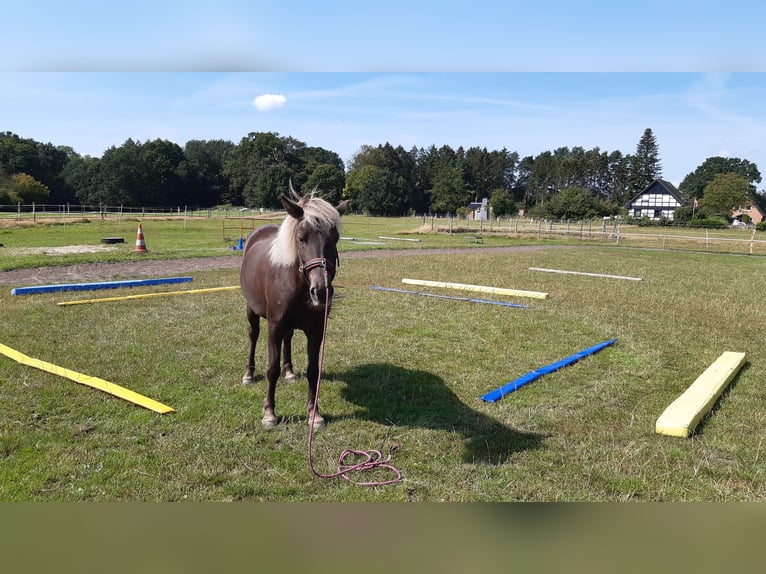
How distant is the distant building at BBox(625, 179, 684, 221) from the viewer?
252 ft

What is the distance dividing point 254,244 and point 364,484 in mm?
2853

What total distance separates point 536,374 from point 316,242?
321 cm

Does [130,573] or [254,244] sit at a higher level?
[254,244]

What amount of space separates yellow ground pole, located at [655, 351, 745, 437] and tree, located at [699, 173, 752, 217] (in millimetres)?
75436

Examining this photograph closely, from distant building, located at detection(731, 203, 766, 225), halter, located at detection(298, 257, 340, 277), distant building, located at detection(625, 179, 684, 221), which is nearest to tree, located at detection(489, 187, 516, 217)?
distant building, located at detection(625, 179, 684, 221)

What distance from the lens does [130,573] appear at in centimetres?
127

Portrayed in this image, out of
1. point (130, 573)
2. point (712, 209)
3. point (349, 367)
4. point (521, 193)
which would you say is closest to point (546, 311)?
point (349, 367)

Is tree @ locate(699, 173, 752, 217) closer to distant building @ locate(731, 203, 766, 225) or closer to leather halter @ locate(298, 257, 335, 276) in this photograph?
distant building @ locate(731, 203, 766, 225)

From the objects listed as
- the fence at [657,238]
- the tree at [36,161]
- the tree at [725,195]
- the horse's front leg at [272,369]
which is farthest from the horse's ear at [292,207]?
the tree at [725,195]

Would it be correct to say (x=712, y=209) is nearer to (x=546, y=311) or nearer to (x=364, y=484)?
(x=546, y=311)

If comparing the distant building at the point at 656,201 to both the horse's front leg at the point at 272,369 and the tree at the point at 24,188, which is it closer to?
the horse's front leg at the point at 272,369

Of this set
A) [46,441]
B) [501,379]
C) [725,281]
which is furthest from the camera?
[725,281]

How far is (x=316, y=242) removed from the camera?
365 centimetres

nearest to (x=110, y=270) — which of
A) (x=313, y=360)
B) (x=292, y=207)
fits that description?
(x=313, y=360)
